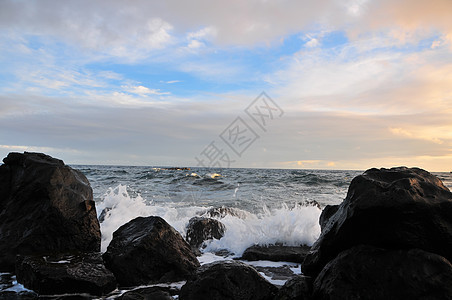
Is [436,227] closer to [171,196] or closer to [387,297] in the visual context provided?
[387,297]

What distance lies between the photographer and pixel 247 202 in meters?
12.0

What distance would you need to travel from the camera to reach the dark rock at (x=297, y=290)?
2.97 metres

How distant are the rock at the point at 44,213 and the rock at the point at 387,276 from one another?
11.7 ft

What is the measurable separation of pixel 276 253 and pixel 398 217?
288 cm

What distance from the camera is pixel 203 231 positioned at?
6.74 meters

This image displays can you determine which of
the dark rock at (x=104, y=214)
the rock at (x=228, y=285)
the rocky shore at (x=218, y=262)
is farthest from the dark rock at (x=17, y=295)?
the dark rock at (x=104, y=214)

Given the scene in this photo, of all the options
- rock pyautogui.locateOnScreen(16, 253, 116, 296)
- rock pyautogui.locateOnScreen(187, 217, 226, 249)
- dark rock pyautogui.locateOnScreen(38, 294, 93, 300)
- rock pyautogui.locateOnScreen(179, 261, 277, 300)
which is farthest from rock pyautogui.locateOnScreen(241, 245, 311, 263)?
dark rock pyautogui.locateOnScreen(38, 294, 93, 300)

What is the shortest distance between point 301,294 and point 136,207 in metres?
7.14

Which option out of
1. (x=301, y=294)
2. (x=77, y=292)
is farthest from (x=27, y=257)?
(x=301, y=294)

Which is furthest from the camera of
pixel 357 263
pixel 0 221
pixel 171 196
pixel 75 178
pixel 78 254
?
pixel 171 196

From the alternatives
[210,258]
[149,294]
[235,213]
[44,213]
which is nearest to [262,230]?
[210,258]

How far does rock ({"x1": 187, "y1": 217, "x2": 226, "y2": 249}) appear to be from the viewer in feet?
21.7

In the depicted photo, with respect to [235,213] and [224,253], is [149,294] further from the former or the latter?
[235,213]

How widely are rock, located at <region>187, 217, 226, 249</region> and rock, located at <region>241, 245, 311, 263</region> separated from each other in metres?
1.17
